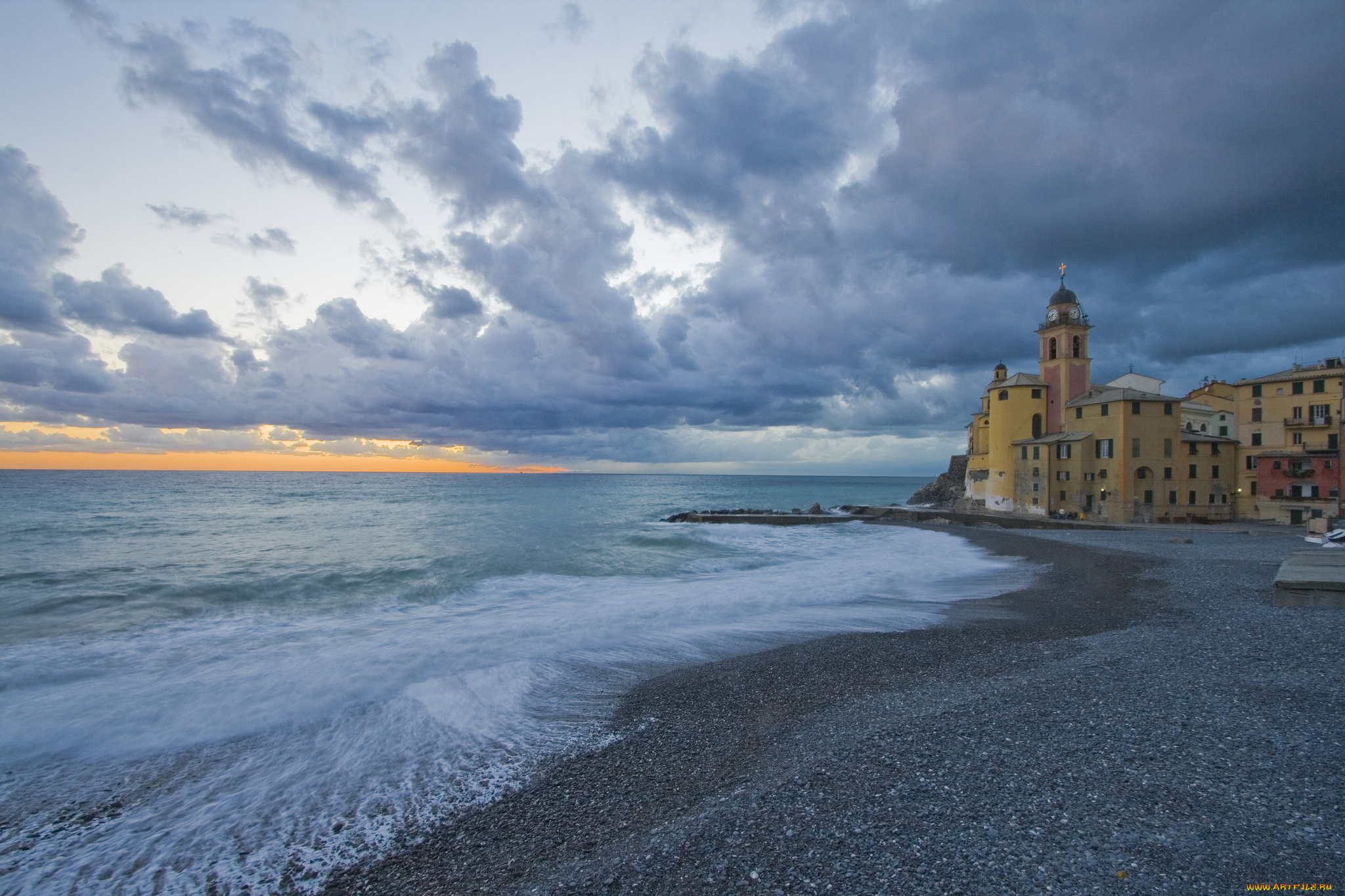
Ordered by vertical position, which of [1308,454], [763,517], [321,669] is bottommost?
[321,669]

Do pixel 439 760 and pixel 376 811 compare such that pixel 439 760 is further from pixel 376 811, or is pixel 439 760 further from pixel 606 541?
pixel 606 541

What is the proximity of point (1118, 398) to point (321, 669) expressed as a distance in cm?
4019

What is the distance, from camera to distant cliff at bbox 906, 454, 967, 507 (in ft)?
191

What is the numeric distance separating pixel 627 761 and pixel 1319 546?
2878cm

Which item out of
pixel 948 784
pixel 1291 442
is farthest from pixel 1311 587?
pixel 1291 442

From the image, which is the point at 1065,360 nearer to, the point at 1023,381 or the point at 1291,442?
the point at 1023,381

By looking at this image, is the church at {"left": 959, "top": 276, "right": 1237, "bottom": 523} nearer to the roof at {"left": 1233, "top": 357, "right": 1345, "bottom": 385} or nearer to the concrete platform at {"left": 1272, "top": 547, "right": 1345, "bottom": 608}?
the roof at {"left": 1233, "top": 357, "right": 1345, "bottom": 385}

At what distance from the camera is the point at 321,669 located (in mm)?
10484

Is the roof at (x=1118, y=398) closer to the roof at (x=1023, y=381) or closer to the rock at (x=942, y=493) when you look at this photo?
the roof at (x=1023, y=381)

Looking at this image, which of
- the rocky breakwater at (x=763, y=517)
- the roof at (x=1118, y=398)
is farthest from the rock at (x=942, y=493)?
the roof at (x=1118, y=398)

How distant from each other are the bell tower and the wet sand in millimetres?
33185

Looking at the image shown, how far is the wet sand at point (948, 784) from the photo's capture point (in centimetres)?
411

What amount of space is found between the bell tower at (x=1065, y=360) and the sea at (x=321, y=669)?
52.5ft

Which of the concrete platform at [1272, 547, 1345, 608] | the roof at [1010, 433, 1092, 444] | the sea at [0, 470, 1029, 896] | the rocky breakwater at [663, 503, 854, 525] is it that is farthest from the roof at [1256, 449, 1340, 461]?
the concrete platform at [1272, 547, 1345, 608]
